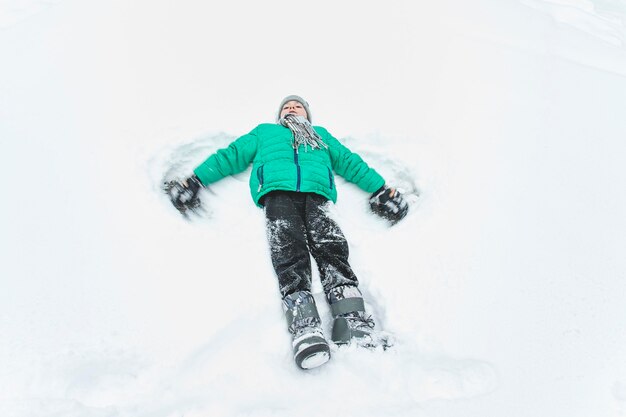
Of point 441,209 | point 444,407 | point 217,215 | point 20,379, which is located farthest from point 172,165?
point 444,407

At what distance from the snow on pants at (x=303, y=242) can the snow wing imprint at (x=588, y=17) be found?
4.33 metres

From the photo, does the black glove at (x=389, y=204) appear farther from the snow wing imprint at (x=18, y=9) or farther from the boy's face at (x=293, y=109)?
the snow wing imprint at (x=18, y=9)

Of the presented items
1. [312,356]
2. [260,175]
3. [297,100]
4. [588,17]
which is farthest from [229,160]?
[588,17]

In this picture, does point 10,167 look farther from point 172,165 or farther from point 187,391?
point 187,391

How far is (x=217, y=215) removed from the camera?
2.67 meters

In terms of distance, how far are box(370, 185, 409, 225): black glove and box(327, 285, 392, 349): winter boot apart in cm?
75

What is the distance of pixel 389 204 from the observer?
278 centimetres

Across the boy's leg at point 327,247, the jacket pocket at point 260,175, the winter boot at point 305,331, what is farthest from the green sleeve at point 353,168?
the winter boot at point 305,331

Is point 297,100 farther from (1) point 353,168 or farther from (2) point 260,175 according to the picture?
(2) point 260,175

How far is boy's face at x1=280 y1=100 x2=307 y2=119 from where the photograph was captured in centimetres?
321

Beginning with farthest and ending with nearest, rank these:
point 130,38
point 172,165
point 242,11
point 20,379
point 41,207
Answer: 1. point 242,11
2. point 130,38
3. point 172,165
4. point 41,207
5. point 20,379

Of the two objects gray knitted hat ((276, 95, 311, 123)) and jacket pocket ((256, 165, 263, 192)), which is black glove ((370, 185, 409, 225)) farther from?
gray knitted hat ((276, 95, 311, 123))

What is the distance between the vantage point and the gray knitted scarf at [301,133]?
287cm

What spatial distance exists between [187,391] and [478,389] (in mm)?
1184
